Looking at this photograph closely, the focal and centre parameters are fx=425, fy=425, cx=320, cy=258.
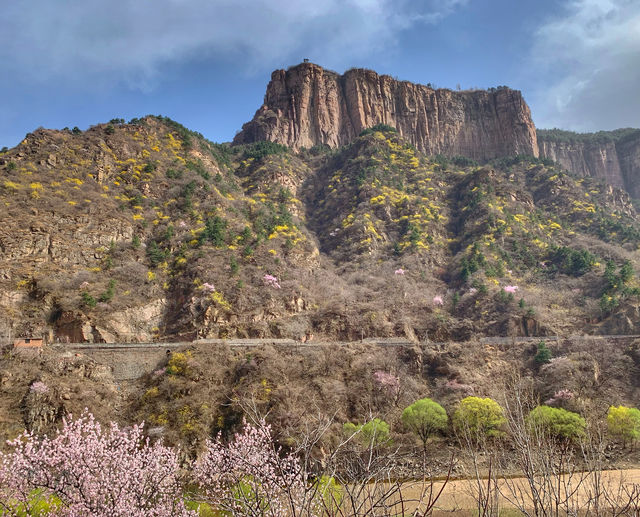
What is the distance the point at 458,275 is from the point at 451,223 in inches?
657

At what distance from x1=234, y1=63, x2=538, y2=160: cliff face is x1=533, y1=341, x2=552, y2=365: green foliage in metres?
74.6

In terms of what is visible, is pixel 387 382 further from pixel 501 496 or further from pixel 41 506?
pixel 41 506

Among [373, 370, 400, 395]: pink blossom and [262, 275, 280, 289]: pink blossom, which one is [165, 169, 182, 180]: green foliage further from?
[373, 370, 400, 395]: pink blossom

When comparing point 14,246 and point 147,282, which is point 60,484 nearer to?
point 147,282

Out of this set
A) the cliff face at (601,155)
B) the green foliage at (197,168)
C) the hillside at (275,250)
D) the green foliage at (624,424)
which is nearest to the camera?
the green foliage at (624,424)

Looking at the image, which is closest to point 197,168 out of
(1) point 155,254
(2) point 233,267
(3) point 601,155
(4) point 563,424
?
(1) point 155,254

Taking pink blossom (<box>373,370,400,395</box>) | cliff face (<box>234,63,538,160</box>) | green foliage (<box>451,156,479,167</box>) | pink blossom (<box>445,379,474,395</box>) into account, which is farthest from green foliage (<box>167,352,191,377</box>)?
green foliage (<box>451,156,479,167</box>)

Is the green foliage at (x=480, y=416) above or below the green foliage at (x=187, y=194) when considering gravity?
below

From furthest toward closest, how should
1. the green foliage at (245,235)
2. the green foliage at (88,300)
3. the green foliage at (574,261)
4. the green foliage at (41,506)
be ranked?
the green foliage at (574,261), the green foliage at (245,235), the green foliage at (88,300), the green foliage at (41,506)

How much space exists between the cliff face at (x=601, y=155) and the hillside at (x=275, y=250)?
5693cm

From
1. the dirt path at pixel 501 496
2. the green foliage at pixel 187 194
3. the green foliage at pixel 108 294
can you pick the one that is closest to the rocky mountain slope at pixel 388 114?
the green foliage at pixel 187 194

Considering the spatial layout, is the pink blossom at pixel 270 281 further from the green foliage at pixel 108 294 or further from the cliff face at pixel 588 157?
the cliff face at pixel 588 157

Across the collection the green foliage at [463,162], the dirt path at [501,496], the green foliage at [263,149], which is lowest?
the dirt path at [501,496]

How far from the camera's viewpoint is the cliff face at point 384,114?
102m
